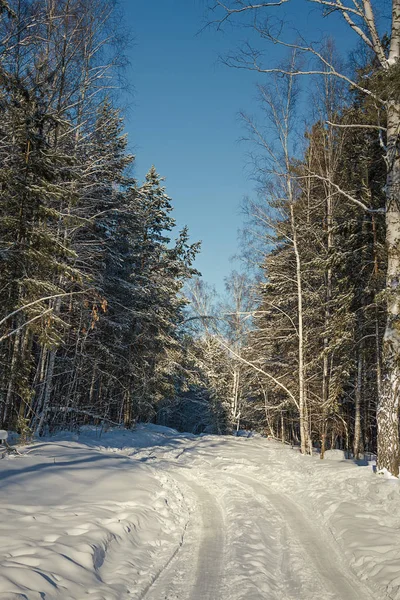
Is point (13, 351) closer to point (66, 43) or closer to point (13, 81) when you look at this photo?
point (13, 81)

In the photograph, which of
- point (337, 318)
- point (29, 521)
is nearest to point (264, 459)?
point (337, 318)

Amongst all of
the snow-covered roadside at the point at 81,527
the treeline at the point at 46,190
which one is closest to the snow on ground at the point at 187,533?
the snow-covered roadside at the point at 81,527

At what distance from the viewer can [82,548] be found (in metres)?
4.49

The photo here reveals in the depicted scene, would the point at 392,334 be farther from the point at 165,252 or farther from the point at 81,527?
the point at 165,252

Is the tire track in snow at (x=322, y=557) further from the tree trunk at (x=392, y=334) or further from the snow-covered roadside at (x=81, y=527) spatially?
the tree trunk at (x=392, y=334)

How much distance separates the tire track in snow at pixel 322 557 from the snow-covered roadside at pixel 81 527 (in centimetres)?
182

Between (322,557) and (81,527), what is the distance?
315 centimetres

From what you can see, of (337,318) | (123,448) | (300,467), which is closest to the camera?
(300,467)

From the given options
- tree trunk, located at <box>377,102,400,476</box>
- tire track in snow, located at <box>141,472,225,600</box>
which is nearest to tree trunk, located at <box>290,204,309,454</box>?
tree trunk, located at <box>377,102,400,476</box>

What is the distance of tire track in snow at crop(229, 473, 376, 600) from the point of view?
4.09 metres

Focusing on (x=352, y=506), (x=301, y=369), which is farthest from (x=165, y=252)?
(x=352, y=506)

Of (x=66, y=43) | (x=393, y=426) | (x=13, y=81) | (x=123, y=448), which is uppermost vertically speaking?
(x=66, y=43)

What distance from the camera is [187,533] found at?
240 inches

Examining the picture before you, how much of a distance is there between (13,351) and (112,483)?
4532mm
